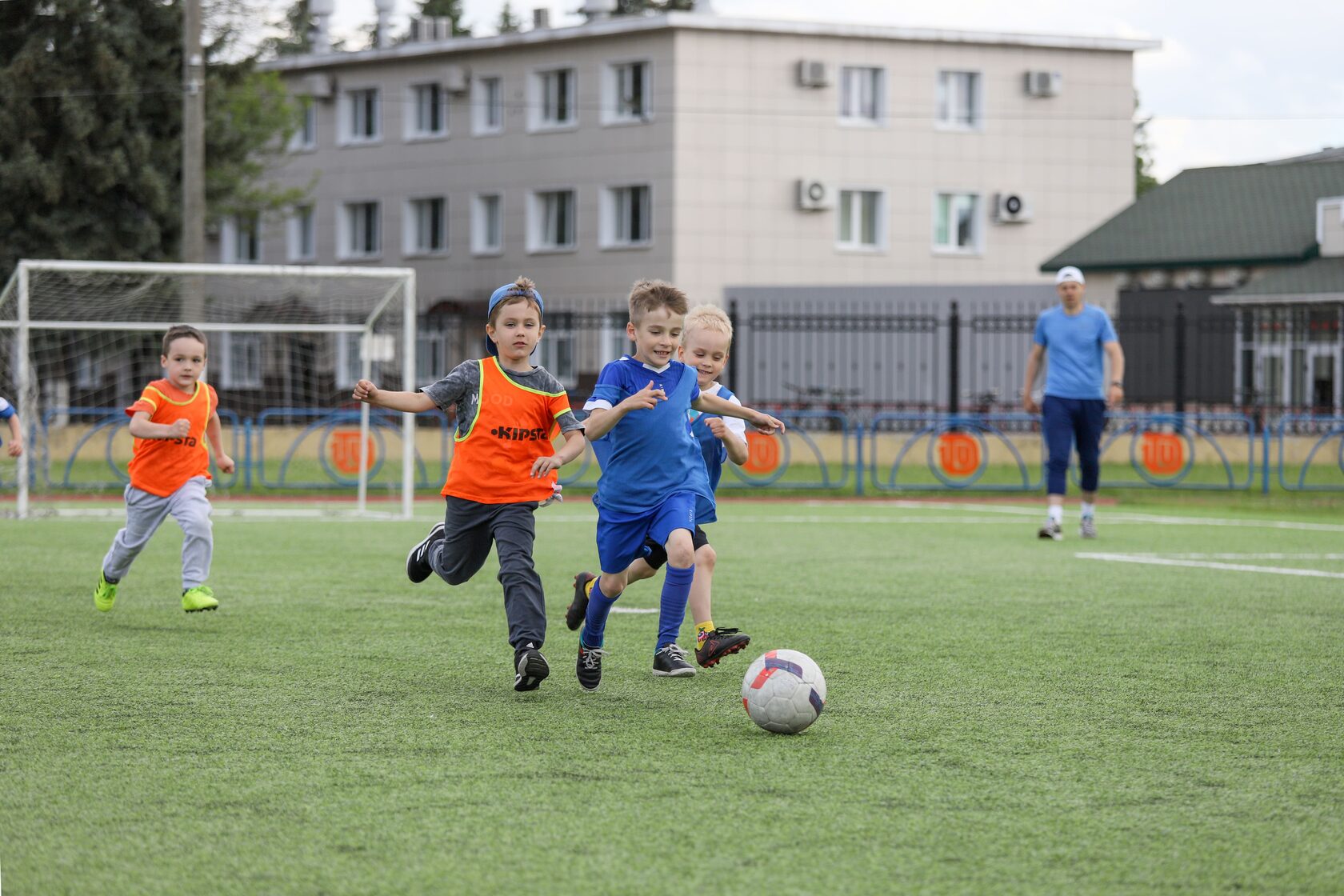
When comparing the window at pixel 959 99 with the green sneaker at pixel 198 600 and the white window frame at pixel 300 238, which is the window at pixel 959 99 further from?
the green sneaker at pixel 198 600

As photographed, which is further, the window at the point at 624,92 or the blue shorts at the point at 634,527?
the window at the point at 624,92

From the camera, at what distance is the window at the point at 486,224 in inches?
1631

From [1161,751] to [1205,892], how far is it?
1479 mm

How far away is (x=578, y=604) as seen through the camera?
7008 millimetres

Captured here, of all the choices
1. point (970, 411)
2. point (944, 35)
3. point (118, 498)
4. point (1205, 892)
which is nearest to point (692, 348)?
point (1205, 892)

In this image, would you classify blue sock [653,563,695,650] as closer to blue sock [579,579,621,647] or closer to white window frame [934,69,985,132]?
blue sock [579,579,621,647]

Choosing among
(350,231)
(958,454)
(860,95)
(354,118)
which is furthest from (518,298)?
(350,231)

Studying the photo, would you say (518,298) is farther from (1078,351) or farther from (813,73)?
(813,73)

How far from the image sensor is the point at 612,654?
695 cm

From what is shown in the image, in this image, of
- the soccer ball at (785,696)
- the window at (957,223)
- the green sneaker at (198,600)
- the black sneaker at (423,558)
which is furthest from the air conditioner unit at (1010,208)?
the soccer ball at (785,696)

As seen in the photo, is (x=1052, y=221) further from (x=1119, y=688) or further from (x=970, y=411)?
(x=1119, y=688)

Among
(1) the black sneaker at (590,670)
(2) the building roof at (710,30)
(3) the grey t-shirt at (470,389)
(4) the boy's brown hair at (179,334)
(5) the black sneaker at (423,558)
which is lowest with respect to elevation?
(1) the black sneaker at (590,670)

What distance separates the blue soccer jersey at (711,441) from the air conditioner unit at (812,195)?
104 ft

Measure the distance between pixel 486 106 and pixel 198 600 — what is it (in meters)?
34.6
